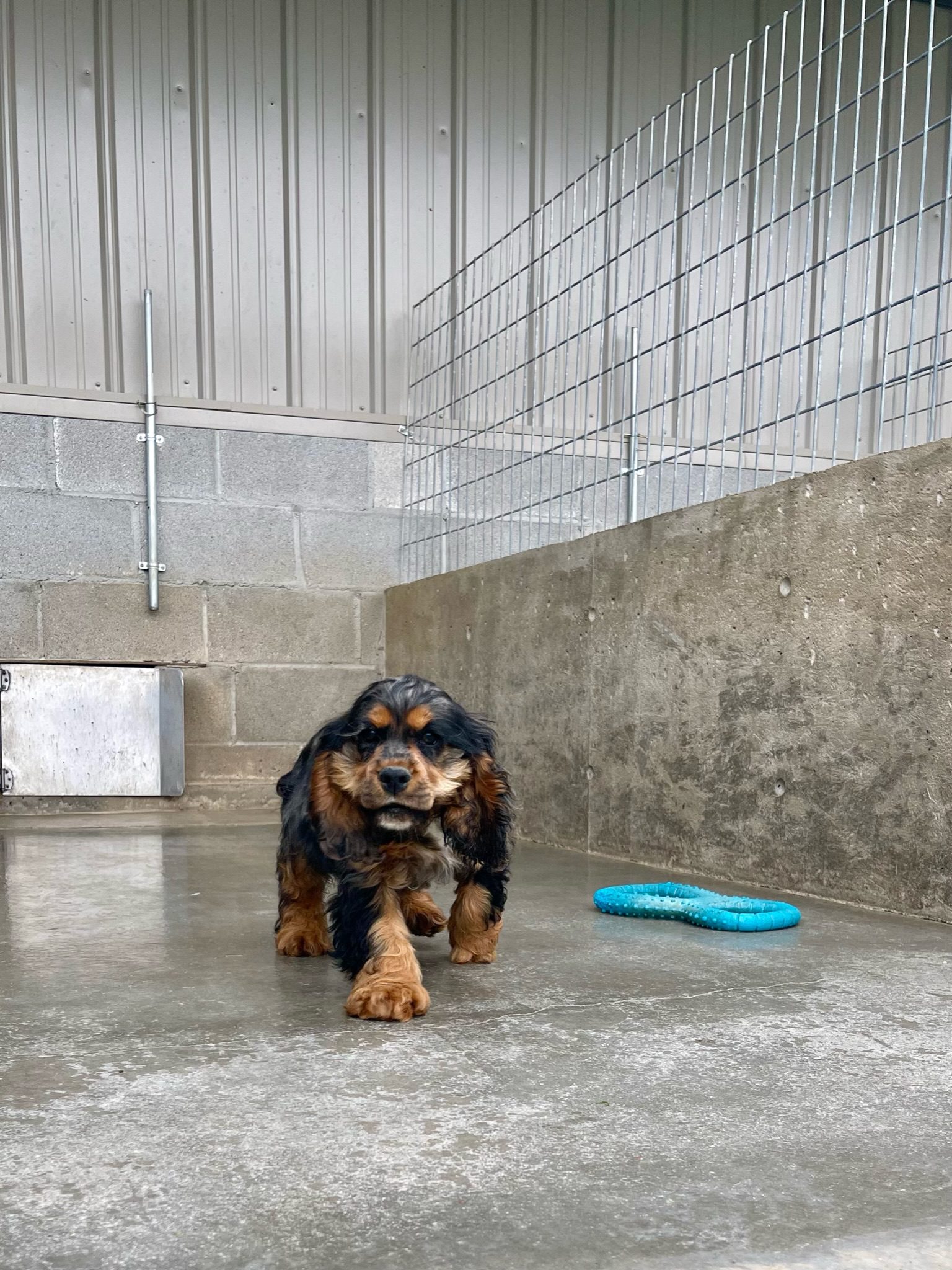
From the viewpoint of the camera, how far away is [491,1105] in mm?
1638

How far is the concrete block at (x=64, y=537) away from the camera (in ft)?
19.1

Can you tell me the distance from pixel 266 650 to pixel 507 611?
168 centimetres

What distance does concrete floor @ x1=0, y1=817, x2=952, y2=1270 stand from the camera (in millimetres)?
1222

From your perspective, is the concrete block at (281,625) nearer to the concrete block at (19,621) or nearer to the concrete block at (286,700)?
the concrete block at (286,700)

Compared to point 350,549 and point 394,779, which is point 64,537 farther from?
point 394,779

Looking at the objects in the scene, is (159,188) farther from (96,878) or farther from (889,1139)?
(889,1139)

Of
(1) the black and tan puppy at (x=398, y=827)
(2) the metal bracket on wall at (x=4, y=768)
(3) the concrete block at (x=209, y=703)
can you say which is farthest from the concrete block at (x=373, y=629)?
(1) the black and tan puppy at (x=398, y=827)

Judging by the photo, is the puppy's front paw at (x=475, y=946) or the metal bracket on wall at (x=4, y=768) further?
the metal bracket on wall at (x=4, y=768)

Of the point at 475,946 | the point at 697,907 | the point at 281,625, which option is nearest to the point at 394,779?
the point at 475,946

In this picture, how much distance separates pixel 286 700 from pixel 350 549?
0.94 metres

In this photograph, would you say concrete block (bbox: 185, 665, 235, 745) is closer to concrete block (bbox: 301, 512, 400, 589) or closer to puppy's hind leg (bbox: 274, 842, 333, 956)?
concrete block (bbox: 301, 512, 400, 589)

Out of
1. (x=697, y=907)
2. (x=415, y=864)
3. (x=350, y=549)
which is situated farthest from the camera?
(x=350, y=549)

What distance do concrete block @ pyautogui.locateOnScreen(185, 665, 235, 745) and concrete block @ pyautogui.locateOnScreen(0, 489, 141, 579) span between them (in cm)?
67

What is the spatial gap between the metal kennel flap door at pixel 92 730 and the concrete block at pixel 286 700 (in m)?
0.37
